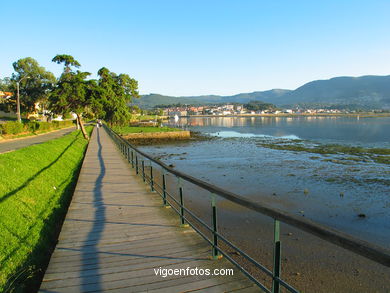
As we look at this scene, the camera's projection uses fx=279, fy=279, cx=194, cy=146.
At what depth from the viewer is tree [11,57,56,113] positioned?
49.9 m

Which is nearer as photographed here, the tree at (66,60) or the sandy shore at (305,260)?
the sandy shore at (305,260)

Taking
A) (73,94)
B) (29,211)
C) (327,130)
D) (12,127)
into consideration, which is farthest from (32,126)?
(327,130)

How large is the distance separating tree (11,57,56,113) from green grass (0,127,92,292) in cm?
4214

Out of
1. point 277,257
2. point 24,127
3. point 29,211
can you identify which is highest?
point 24,127

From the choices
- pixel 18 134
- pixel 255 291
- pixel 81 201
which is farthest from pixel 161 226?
pixel 18 134

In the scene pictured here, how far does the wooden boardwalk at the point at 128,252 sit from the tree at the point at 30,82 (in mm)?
50891

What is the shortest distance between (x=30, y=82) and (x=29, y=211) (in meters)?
51.6

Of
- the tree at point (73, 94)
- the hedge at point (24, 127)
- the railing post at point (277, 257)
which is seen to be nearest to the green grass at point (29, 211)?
the railing post at point (277, 257)

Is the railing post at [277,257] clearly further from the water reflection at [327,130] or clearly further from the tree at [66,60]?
the water reflection at [327,130]

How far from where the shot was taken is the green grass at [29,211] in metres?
4.95

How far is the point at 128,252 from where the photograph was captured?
13.8ft

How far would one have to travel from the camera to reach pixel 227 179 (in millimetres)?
17656

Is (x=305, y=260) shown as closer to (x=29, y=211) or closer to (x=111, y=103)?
(x=29, y=211)

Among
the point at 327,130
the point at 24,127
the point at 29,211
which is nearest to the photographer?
the point at 29,211
